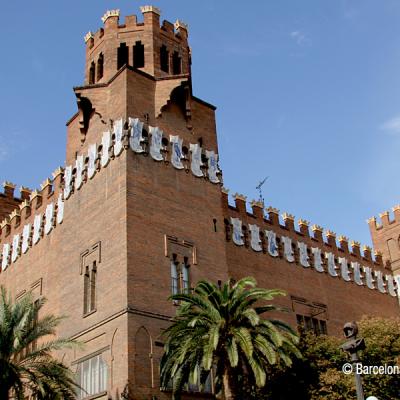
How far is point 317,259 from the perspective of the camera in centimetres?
3036

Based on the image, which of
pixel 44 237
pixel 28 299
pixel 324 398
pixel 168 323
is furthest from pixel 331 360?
pixel 44 237

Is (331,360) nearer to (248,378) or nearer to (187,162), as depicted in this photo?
(248,378)

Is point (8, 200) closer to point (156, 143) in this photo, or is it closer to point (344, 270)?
point (156, 143)

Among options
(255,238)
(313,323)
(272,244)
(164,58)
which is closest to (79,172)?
(164,58)

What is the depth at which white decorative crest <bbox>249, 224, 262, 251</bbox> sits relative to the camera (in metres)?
27.4

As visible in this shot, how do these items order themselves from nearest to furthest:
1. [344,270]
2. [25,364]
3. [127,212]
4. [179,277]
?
1. [25,364]
2. [127,212]
3. [179,277]
4. [344,270]

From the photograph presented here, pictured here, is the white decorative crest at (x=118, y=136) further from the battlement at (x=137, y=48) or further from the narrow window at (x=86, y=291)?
the narrow window at (x=86, y=291)

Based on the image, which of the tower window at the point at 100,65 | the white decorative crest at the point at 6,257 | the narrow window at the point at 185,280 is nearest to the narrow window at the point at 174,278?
the narrow window at the point at 185,280

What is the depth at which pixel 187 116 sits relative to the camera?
2527 cm

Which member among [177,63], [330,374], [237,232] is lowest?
[330,374]

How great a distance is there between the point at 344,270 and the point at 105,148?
14256 millimetres

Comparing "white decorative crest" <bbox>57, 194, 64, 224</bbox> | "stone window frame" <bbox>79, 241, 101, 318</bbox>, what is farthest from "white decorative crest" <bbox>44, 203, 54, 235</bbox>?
"stone window frame" <bbox>79, 241, 101, 318</bbox>

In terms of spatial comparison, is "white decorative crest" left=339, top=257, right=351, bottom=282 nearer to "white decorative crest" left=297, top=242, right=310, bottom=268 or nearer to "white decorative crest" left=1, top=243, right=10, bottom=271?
"white decorative crest" left=297, top=242, right=310, bottom=268

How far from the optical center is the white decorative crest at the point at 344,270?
31.4 metres
